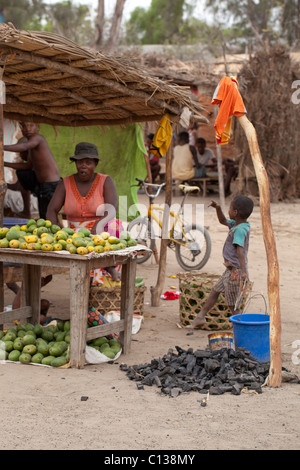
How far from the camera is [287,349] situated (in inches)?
195

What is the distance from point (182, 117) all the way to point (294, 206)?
28.9 feet

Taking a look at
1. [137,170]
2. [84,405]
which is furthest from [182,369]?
[137,170]

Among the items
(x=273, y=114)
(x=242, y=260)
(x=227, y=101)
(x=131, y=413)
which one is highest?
(x=273, y=114)

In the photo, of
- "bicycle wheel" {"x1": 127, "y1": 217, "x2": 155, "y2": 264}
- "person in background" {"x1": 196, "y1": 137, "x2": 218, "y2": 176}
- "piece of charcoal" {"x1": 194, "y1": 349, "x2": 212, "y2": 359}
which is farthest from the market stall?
"person in background" {"x1": 196, "y1": 137, "x2": 218, "y2": 176}

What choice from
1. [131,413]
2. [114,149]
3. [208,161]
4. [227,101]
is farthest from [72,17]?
[131,413]

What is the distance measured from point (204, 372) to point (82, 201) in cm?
210

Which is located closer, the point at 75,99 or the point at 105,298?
the point at 105,298

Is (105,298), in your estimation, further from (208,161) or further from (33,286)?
(208,161)

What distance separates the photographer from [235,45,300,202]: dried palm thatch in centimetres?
1393

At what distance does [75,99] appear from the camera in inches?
253

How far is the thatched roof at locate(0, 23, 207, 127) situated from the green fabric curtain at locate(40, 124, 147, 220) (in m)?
0.76

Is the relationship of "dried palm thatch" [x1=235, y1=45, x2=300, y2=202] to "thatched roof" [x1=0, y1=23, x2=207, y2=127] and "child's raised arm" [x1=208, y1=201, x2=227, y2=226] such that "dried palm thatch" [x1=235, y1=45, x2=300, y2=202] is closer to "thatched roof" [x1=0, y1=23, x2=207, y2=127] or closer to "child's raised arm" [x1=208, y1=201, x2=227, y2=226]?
"thatched roof" [x1=0, y1=23, x2=207, y2=127]

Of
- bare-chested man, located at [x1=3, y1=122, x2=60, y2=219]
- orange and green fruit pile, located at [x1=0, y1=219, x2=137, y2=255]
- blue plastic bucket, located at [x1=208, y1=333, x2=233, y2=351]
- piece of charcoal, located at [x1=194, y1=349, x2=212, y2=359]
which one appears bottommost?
blue plastic bucket, located at [x1=208, y1=333, x2=233, y2=351]

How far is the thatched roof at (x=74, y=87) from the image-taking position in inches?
180
